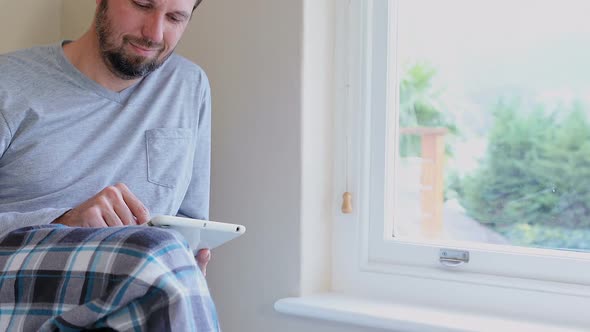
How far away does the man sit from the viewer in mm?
919

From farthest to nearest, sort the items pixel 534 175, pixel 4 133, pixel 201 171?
pixel 201 171 < pixel 534 175 < pixel 4 133

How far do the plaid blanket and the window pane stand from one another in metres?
0.77

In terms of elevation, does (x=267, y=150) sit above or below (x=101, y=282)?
above

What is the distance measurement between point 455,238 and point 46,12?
1.13 meters

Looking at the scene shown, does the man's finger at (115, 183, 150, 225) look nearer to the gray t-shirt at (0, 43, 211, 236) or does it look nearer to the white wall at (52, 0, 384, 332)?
the gray t-shirt at (0, 43, 211, 236)

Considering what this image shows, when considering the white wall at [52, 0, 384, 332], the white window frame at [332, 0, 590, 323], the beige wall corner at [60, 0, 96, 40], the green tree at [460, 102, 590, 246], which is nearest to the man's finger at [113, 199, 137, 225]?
the white wall at [52, 0, 384, 332]

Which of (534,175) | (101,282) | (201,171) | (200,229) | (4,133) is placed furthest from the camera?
(201,171)

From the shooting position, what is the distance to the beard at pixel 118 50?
1389mm

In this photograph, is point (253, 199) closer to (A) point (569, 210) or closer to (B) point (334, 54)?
(B) point (334, 54)

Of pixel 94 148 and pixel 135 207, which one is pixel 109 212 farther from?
pixel 94 148

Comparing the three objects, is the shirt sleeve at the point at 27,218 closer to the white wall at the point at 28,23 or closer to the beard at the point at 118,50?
the beard at the point at 118,50

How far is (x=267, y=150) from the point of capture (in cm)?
157

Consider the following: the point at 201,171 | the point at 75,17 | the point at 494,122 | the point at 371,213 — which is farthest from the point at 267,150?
the point at 75,17

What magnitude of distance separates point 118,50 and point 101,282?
65 centimetres
